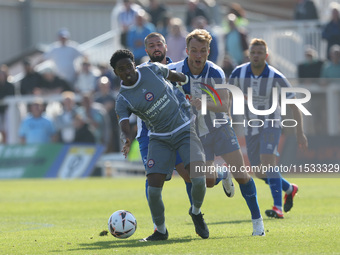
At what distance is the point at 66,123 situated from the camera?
899 inches

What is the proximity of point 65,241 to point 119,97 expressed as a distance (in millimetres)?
1889

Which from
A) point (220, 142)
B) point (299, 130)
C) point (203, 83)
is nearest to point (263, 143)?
point (299, 130)

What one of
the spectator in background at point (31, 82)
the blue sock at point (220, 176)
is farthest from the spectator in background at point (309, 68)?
the blue sock at point (220, 176)

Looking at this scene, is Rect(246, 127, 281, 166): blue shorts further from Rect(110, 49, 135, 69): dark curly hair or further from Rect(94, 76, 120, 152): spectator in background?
Rect(94, 76, 120, 152): spectator in background

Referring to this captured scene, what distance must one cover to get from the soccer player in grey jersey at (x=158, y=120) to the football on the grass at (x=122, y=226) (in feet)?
1.49

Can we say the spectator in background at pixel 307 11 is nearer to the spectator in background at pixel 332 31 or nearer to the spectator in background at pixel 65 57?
the spectator in background at pixel 332 31

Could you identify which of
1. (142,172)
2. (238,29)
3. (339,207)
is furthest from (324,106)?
(339,207)

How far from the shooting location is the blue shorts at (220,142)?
9.77 m

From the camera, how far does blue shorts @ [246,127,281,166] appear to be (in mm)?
12016

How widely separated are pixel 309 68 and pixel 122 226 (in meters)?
14.2

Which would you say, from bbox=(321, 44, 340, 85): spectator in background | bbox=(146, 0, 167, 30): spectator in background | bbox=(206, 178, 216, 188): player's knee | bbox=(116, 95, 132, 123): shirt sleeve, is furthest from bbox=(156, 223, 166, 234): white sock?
bbox=(146, 0, 167, 30): spectator in background

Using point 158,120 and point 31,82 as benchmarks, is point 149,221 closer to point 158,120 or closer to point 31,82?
point 158,120

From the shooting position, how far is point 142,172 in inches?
914

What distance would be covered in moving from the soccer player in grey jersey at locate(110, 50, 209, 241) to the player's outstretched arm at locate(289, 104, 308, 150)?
8.33 ft
